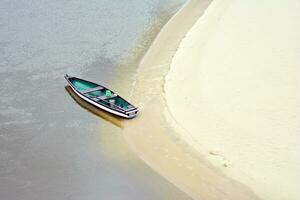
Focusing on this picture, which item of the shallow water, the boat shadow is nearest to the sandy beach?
the boat shadow

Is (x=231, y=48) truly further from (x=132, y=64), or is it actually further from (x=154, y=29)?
(x=154, y=29)

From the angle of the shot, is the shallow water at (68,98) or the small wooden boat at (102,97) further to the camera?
the small wooden boat at (102,97)

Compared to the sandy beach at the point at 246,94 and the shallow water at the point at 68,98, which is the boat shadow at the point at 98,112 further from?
the sandy beach at the point at 246,94

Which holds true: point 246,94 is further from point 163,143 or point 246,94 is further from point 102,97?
point 102,97

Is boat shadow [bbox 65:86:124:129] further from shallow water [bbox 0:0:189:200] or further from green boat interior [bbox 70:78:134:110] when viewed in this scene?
green boat interior [bbox 70:78:134:110]

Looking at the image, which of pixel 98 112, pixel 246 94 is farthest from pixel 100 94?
pixel 246 94

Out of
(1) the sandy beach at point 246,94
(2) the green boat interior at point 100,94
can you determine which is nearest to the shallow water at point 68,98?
(2) the green boat interior at point 100,94
